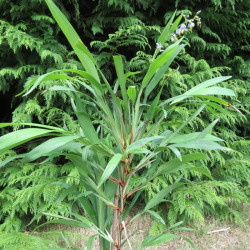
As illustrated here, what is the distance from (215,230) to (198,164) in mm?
596

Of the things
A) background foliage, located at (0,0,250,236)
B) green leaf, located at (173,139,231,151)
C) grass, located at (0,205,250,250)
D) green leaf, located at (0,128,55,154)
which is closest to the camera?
green leaf, located at (0,128,55,154)

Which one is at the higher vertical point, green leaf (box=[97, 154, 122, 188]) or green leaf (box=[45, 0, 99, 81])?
green leaf (box=[45, 0, 99, 81])

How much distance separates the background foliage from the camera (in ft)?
6.93

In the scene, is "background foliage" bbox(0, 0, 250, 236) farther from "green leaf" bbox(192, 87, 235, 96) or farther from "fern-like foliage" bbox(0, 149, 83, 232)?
"green leaf" bbox(192, 87, 235, 96)

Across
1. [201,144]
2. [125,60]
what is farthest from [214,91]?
[125,60]

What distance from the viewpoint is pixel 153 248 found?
1832 millimetres

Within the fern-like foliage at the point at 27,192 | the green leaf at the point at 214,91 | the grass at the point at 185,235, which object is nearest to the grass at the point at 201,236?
the grass at the point at 185,235

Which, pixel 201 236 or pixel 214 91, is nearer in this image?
pixel 214 91

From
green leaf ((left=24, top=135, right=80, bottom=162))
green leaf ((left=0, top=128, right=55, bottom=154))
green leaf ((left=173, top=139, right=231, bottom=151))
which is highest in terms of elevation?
green leaf ((left=0, top=128, right=55, bottom=154))

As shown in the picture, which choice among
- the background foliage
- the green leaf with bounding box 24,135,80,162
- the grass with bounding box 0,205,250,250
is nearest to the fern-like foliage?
the background foliage

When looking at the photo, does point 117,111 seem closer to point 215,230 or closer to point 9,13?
point 215,230

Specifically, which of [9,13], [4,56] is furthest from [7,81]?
[9,13]

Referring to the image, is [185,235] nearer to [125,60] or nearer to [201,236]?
[201,236]

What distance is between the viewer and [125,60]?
246 centimetres
